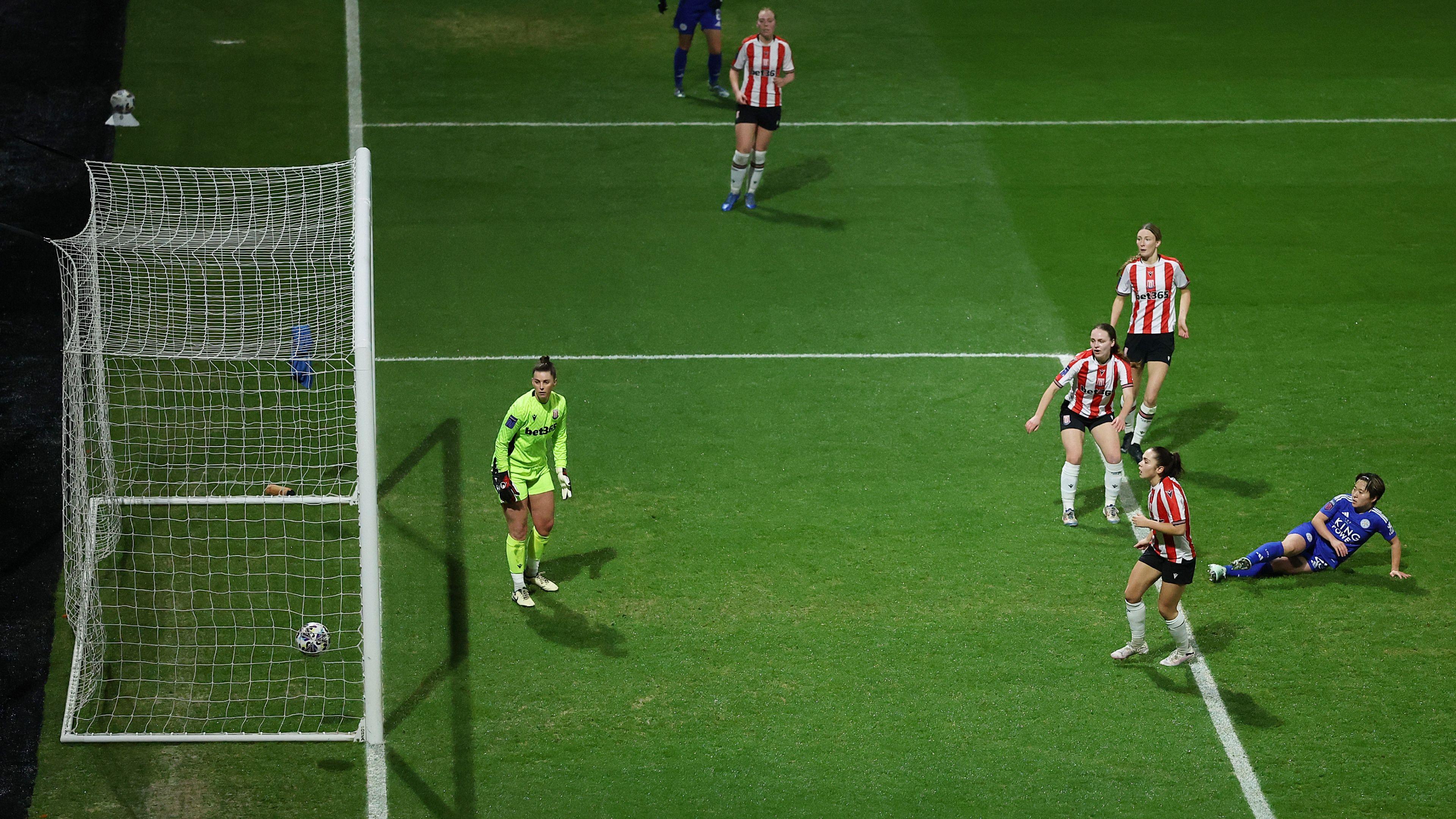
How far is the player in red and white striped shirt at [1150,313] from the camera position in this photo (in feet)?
38.2

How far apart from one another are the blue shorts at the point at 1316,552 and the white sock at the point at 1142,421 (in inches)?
70.6

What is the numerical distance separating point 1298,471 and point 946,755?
485 cm

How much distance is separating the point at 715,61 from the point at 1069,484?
940 centimetres

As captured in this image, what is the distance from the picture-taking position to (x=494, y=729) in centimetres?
921

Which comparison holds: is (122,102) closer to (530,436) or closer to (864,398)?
(530,436)

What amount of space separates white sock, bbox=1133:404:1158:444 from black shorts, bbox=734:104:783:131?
543 cm

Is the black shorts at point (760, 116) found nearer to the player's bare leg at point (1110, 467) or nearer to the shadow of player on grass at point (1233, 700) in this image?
the player's bare leg at point (1110, 467)

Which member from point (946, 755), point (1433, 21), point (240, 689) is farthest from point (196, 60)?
point (1433, 21)

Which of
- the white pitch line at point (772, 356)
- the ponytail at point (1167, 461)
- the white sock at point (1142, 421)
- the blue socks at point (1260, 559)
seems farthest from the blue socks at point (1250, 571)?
the white pitch line at point (772, 356)

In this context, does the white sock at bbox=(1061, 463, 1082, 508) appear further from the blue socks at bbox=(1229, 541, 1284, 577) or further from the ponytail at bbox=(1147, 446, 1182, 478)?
the ponytail at bbox=(1147, 446, 1182, 478)

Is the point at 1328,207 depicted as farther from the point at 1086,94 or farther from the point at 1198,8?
the point at 1198,8

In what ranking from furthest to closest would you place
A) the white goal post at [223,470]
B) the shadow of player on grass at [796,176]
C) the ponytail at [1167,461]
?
the shadow of player on grass at [796,176]
the white goal post at [223,470]
the ponytail at [1167,461]

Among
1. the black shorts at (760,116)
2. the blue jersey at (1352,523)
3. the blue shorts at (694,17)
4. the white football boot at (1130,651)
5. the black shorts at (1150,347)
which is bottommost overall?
the white football boot at (1130,651)

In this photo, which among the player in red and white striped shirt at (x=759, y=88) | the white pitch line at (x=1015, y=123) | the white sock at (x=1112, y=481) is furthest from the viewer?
the white pitch line at (x=1015, y=123)
